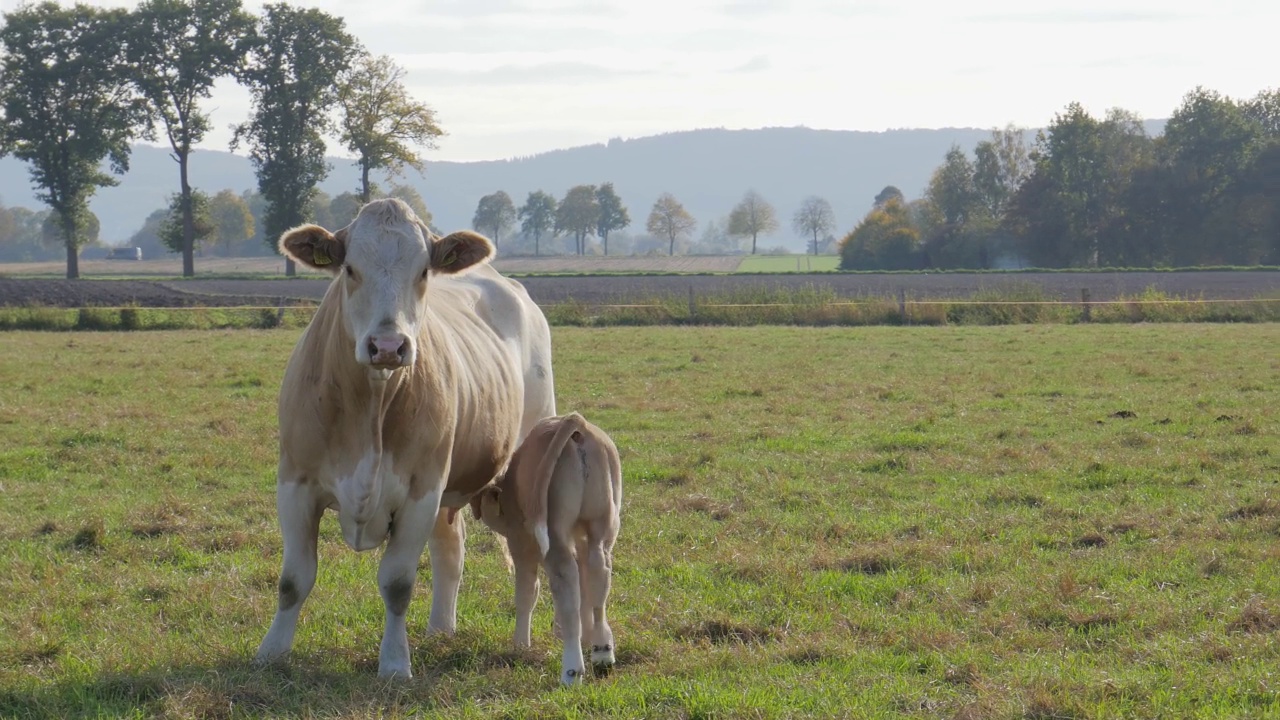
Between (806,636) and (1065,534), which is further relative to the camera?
(1065,534)

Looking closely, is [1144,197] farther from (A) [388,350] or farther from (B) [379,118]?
(A) [388,350]

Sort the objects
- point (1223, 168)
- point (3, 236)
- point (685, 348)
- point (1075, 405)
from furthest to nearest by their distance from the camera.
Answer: point (3, 236), point (1223, 168), point (685, 348), point (1075, 405)

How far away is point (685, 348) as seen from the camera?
26.2 m

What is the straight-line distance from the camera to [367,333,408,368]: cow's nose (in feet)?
18.0

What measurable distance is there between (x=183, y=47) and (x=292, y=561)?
219 ft

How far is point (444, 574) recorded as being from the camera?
717 centimetres

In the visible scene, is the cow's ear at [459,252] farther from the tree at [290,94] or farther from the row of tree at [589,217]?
the row of tree at [589,217]

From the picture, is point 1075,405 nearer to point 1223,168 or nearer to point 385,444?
point 385,444

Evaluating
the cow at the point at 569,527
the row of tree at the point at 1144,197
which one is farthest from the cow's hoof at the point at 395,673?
the row of tree at the point at 1144,197

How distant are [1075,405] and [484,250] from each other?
40.0ft

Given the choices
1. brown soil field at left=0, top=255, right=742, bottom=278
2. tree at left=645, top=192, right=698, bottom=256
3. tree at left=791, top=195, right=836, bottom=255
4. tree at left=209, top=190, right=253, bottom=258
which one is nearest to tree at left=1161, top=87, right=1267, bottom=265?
brown soil field at left=0, top=255, right=742, bottom=278

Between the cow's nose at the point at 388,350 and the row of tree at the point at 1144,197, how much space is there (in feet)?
265

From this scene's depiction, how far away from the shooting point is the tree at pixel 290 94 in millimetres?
65750

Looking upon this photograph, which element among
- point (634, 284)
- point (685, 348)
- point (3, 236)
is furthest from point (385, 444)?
point (3, 236)
